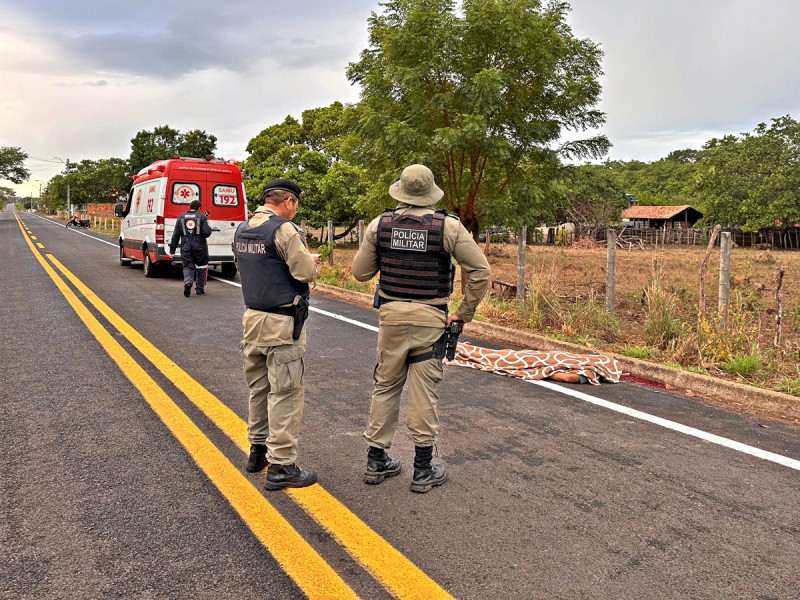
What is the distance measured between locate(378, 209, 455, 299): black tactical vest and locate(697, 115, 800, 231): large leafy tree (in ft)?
157

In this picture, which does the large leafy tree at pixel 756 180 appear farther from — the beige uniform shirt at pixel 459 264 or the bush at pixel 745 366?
the beige uniform shirt at pixel 459 264

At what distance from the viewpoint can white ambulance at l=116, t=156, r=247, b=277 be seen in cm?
1273

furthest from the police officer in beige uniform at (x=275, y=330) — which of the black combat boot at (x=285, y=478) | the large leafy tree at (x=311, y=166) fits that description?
the large leafy tree at (x=311, y=166)

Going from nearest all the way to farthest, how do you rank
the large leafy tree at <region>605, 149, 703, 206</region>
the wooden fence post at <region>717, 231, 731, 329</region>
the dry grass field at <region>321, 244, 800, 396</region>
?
the dry grass field at <region>321, 244, 800, 396</region>, the wooden fence post at <region>717, 231, 731, 329</region>, the large leafy tree at <region>605, 149, 703, 206</region>

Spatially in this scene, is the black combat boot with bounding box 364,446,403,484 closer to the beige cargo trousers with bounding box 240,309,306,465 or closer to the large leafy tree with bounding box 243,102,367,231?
the beige cargo trousers with bounding box 240,309,306,465

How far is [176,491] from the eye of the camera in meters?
3.24

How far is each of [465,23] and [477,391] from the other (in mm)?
8260

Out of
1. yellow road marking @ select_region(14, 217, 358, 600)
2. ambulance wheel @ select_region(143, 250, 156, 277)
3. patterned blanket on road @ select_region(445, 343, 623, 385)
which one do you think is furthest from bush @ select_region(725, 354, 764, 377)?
ambulance wheel @ select_region(143, 250, 156, 277)

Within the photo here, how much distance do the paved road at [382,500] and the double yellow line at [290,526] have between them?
0.5 inches

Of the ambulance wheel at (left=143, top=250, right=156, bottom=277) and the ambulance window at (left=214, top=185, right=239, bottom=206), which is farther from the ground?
the ambulance window at (left=214, top=185, right=239, bottom=206)

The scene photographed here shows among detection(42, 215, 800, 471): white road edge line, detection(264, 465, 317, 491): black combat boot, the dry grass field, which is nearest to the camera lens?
detection(264, 465, 317, 491): black combat boot

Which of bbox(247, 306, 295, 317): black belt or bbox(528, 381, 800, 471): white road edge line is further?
bbox(528, 381, 800, 471): white road edge line

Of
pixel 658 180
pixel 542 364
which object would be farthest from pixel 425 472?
pixel 658 180

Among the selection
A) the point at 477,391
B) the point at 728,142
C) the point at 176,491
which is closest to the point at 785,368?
the point at 477,391
